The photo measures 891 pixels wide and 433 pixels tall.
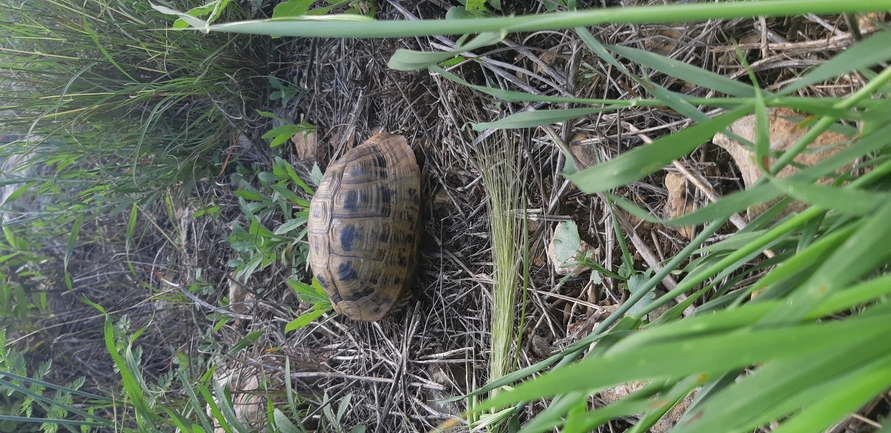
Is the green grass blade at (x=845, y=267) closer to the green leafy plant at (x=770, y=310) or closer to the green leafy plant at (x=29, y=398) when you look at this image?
the green leafy plant at (x=770, y=310)

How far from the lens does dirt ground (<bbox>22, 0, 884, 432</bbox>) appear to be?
2.77ft

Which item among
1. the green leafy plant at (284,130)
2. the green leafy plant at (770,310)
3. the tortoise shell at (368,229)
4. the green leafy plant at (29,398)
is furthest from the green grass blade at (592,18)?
the green leafy plant at (29,398)

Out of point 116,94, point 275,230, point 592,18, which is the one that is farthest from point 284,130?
point 592,18

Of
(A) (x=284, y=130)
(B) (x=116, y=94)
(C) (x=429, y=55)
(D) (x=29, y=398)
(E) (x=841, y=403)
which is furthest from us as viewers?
(D) (x=29, y=398)

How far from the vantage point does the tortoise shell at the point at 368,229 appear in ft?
Answer: 4.39

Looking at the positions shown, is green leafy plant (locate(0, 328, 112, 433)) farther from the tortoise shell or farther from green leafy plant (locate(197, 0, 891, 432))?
green leafy plant (locate(197, 0, 891, 432))

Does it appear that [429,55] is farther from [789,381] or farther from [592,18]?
[789,381]

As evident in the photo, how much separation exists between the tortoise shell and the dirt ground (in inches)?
2.1

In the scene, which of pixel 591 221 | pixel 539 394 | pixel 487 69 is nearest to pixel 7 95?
pixel 487 69

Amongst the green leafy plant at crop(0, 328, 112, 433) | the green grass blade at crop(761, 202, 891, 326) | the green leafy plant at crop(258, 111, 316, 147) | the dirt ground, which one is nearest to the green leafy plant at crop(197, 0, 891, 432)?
the green grass blade at crop(761, 202, 891, 326)

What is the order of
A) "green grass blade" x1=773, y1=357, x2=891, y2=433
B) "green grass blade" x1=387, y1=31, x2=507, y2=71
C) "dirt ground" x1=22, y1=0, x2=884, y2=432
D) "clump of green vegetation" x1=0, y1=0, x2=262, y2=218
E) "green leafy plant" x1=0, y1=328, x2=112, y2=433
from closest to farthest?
"green grass blade" x1=773, y1=357, x2=891, y2=433
"green grass blade" x1=387, y1=31, x2=507, y2=71
"dirt ground" x1=22, y1=0, x2=884, y2=432
"clump of green vegetation" x1=0, y1=0, x2=262, y2=218
"green leafy plant" x1=0, y1=328, x2=112, y2=433

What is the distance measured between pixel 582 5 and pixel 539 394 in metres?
0.81

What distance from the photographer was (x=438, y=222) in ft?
4.36

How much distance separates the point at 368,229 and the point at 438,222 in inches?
7.7
